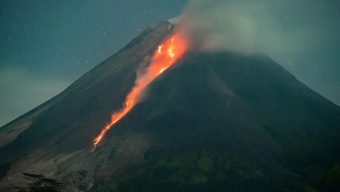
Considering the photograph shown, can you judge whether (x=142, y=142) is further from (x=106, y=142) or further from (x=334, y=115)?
(x=334, y=115)

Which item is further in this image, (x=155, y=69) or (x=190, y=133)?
(x=155, y=69)

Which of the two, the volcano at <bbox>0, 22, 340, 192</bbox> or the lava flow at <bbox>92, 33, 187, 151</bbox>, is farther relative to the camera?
the lava flow at <bbox>92, 33, 187, 151</bbox>

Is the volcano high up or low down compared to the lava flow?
down

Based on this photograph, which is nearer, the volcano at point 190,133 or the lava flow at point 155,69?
the volcano at point 190,133

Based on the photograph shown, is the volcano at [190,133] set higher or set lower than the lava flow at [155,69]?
lower

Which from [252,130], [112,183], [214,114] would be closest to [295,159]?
[252,130]

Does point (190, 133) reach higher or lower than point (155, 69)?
lower
